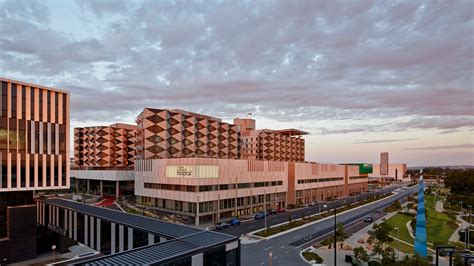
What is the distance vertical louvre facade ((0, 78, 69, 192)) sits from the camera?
44688 mm

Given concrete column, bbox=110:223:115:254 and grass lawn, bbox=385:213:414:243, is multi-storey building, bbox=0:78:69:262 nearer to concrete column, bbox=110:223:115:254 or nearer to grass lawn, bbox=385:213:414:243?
concrete column, bbox=110:223:115:254

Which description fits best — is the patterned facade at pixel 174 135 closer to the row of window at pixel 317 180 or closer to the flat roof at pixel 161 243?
the row of window at pixel 317 180

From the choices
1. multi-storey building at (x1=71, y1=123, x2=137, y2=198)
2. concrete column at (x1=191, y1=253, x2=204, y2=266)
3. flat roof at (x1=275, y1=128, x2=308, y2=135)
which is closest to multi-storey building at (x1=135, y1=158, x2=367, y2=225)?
concrete column at (x1=191, y1=253, x2=204, y2=266)

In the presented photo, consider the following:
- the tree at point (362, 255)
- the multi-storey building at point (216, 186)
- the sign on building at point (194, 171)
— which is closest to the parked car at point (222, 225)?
the multi-storey building at point (216, 186)

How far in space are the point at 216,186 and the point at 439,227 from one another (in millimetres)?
51803

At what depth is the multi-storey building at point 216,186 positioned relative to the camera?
7081cm

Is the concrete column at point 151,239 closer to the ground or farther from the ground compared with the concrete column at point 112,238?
farther from the ground

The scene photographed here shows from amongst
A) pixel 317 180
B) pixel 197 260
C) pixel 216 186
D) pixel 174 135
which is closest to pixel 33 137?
pixel 197 260

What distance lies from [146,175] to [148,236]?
58.7 metres

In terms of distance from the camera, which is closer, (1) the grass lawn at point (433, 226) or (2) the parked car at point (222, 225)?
(1) the grass lawn at point (433, 226)

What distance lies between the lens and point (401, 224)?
73.4m

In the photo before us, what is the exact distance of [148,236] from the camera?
1136 inches

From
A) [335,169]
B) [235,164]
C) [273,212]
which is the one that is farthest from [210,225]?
[335,169]

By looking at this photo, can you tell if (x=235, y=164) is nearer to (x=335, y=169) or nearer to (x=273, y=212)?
(x=273, y=212)
